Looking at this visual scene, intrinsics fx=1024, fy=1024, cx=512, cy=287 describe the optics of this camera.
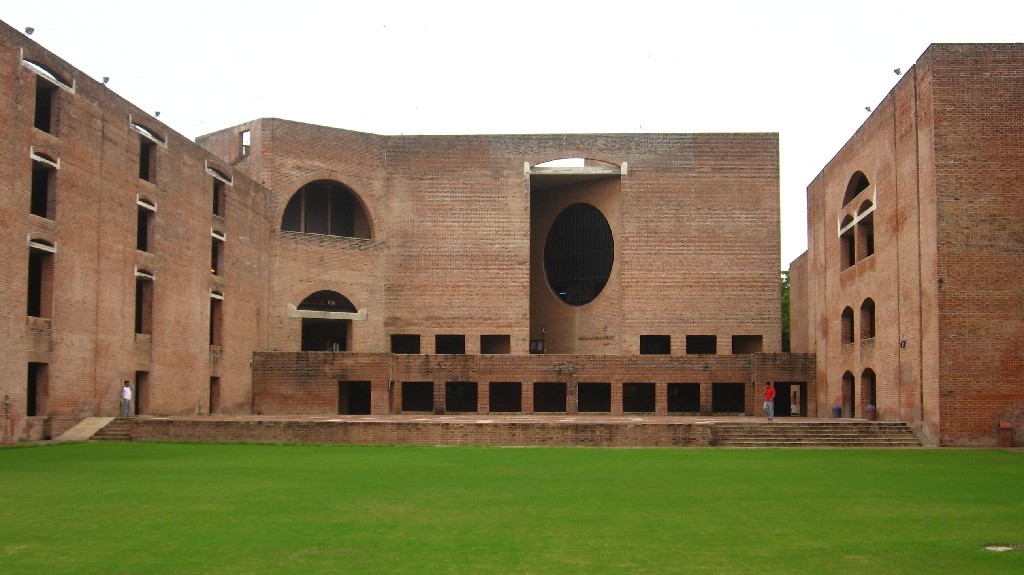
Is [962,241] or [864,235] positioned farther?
[864,235]

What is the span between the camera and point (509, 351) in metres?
39.1

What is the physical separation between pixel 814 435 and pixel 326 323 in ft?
72.9

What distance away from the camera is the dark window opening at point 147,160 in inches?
1120

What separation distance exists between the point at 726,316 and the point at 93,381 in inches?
890

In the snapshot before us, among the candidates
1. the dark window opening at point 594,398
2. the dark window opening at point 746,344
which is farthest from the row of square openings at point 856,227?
the dark window opening at point 594,398

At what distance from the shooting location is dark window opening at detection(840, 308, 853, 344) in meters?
31.4

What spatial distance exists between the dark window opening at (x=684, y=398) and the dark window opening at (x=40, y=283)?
23.1 metres

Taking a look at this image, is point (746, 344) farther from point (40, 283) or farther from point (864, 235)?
point (40, 283)

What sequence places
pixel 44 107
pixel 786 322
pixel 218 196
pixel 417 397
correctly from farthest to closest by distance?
pixel 786 322 → pixel 417 397 → pixel 218 196 → pixel 44 107

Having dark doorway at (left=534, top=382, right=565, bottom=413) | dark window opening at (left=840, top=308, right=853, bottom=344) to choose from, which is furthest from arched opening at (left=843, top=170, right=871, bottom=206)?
dark doorway at (left=534, top=382, right=565, bottom=413)

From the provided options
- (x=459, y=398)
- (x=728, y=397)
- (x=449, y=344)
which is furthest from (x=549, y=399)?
(x=728, y=397)

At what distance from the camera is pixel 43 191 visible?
2391 cm

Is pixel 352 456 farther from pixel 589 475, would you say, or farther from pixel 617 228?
pixel 617 228

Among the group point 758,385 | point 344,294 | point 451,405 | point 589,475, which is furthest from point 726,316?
point 589,475
